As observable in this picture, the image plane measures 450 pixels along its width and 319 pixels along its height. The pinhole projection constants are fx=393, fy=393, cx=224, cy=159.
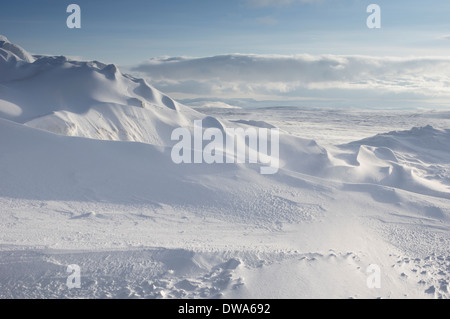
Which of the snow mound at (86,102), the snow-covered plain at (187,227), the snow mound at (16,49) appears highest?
the snow mound at (16,49)

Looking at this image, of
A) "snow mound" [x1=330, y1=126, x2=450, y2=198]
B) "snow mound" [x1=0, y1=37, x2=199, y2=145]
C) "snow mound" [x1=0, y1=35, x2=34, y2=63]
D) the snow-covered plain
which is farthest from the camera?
"snow mound" [x1=0, y1=35, x2=34, y2=63]

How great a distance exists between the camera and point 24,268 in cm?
394

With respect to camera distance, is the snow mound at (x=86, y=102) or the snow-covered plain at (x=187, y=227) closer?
the snow-covered plain at (x=187, y=227)

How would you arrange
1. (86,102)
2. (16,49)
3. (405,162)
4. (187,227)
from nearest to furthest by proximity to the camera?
1. (187,227)
2. (86,102)
3. (405,162)
4. (16,49)

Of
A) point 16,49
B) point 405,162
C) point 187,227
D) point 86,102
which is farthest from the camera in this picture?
point 16,49

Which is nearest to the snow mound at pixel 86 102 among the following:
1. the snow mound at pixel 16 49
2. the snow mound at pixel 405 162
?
the snow mound at pixel 405 162

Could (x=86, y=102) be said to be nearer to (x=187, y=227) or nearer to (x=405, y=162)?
(x=187, y=227)

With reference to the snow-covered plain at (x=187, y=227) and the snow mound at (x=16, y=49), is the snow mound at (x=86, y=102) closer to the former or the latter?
the snow-covered plain at (x=187, y=227)

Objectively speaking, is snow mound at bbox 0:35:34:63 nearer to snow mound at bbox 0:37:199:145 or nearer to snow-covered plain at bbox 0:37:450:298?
snow mound at bbox 0:37:199:145

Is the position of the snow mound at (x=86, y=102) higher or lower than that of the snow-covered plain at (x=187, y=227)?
higher

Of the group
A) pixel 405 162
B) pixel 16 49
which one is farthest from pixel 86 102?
pixel 16 49

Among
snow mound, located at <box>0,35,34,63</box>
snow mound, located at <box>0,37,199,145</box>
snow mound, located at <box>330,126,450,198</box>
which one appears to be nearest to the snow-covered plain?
snow mound, located at <box>0,37,199,145</box>

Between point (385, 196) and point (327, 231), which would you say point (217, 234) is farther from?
point (385, 196)

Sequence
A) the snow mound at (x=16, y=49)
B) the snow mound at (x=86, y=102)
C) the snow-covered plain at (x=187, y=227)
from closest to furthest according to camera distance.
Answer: the snow-covered plain at (x=187, y=227) → the snow mound at (x=86, y=102) → the snow mound at (x=16, y=49)
